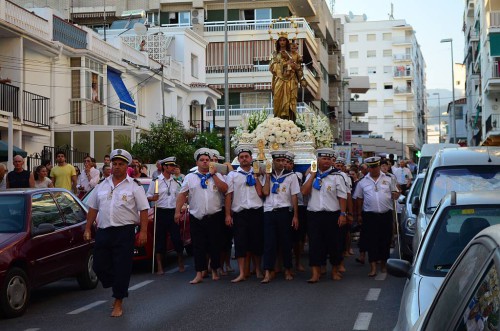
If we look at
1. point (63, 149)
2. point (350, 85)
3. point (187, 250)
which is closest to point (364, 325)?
point (187, 250)

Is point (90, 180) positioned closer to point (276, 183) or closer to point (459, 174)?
point (276, 183)

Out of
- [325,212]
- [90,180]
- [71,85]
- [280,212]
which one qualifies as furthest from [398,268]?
[71,85]

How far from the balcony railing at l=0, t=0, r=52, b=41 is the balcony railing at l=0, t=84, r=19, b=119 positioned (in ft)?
6.38

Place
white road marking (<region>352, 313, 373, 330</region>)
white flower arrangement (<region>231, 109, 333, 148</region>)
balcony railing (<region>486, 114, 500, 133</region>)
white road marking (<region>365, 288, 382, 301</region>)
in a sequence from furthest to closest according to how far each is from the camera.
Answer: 1. balcony railing (<region>486, 114, 500, 133</region>)
2. white flower arrangement (<region>231, 109, 333, 148</region>)
3. white road marking (<region>365, 288, 382, 301</region>)
4. white road marking (<region>352, 313, 373, 330</region>)

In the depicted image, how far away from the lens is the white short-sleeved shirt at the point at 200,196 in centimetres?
1403

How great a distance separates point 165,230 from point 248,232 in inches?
74.1

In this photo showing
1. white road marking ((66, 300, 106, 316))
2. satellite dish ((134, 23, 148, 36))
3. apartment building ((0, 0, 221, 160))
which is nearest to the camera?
white road marking ((66, 300, 106, 316))

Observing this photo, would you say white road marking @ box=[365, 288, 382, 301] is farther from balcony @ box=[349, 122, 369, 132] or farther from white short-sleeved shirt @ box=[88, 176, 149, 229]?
balcony @ box=[349, 122, 369, 132]

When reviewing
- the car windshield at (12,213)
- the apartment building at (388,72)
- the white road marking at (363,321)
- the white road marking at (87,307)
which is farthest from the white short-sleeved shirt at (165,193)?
the apartment building at (388,72)

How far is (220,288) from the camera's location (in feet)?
43.1

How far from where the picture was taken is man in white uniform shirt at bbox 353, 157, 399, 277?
1432 cm

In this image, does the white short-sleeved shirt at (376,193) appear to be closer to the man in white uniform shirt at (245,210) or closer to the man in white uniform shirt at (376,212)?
the man in white uniform shirt at (376,212)

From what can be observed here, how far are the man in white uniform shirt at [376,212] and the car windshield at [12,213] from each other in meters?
5.42

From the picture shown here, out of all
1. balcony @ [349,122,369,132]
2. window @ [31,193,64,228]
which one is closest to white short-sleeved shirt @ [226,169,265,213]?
window @ [31,193,64,228]
